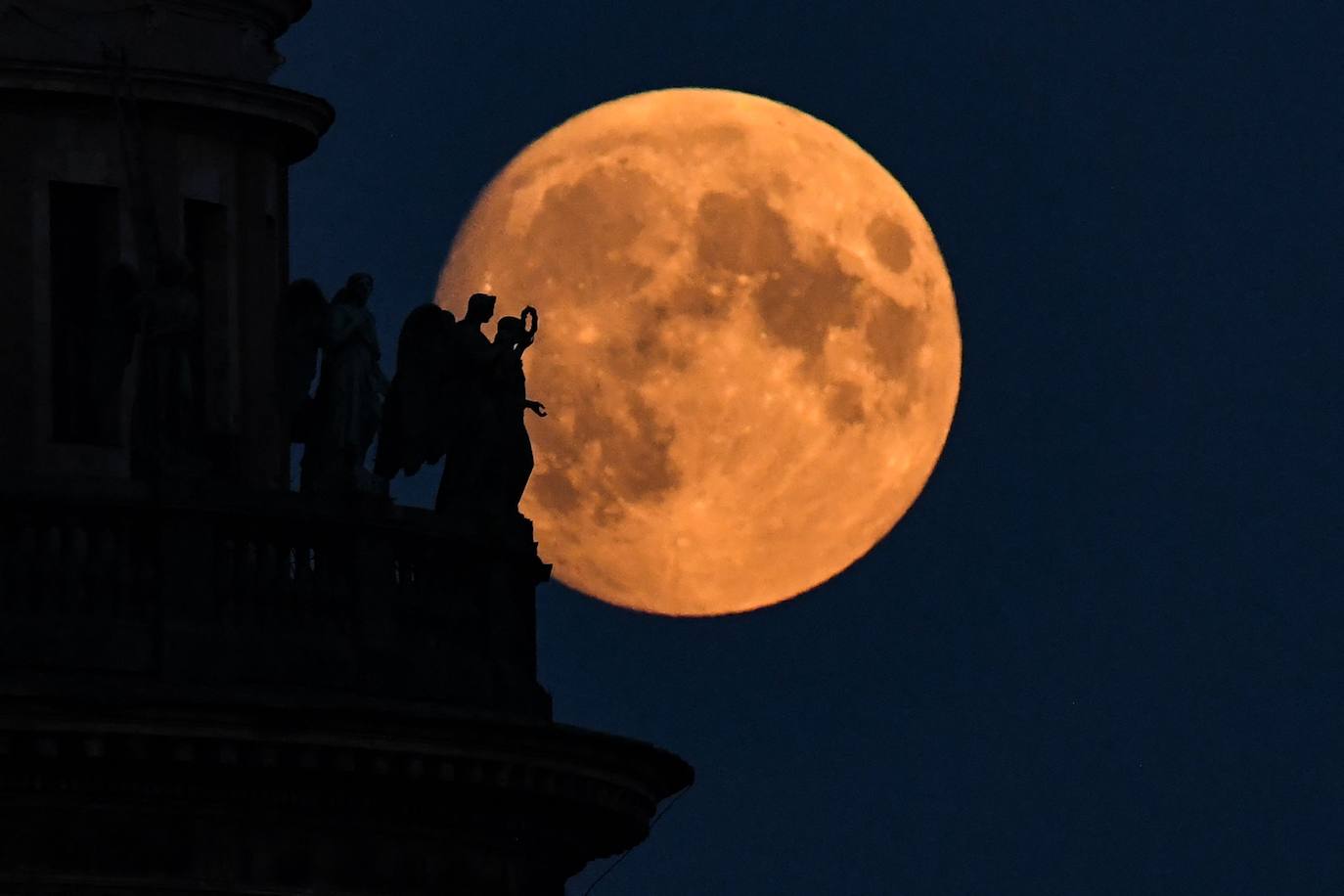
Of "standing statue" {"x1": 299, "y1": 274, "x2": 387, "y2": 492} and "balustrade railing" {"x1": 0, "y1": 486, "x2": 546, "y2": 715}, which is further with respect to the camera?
"standing statue" {"x1": 299, "y1": 274, "x2": 387, "y2": 492}

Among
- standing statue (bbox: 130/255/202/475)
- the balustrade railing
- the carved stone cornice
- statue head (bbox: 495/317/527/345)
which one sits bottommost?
the balustrade railing

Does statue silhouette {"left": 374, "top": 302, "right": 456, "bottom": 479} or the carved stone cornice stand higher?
the carved stone cornice

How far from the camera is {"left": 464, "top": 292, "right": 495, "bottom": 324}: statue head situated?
7788 centimetres

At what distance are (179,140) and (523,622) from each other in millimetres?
6419

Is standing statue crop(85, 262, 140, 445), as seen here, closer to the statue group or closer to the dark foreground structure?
the dark foreground structure

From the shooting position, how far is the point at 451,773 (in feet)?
244

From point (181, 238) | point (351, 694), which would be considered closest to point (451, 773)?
point (351, 694)

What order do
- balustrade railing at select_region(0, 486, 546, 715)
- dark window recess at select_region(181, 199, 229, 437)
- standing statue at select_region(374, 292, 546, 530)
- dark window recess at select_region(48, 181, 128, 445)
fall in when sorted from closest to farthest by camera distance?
1. balustrade railing at select_region(0, 486, 546, 715)
2. dark window recess at select_region(48, 181, 128, 445)
3. standing statue at select_region(374, 292, 546, 530)
4. dark window recess at select_region(181, 199, 229, 437)

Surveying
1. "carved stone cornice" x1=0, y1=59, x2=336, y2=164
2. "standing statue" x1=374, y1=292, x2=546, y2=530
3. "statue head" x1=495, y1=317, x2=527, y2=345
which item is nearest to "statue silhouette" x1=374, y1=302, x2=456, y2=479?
"standing statue" x1=374, y1=292, x2=546, y2=530

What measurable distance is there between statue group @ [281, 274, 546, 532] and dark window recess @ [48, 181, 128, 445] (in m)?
2.01

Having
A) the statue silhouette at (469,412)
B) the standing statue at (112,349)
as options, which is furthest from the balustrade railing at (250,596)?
the standing statue at (112,349)

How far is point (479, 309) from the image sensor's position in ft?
256

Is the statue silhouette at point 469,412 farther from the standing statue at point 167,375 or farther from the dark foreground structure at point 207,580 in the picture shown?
the standing statue at point 167,375

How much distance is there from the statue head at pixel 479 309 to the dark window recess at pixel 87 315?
3.77 m
